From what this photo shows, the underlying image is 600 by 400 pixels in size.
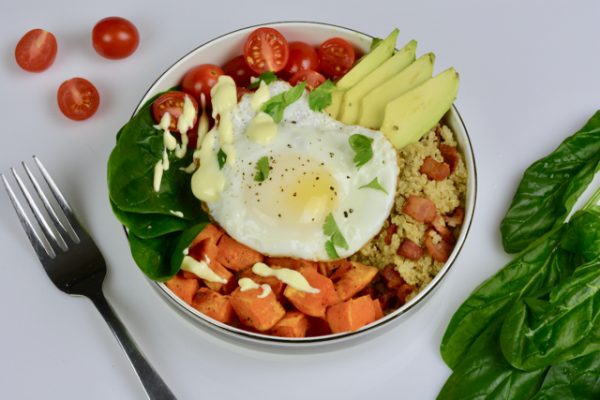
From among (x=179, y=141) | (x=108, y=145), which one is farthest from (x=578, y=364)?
(x=108, y=145)

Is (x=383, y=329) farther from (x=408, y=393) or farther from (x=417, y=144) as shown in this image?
(x=417, y=144)

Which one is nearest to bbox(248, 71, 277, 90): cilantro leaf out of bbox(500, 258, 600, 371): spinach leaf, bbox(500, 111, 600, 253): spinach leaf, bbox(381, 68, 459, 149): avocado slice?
bbox(381, 68, 459, 149): avocado slice

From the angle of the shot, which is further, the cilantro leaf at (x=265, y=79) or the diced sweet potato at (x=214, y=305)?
the cilantro leaf at (x=265, y=79)

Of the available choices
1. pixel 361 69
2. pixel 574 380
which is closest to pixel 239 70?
pixel 361 69

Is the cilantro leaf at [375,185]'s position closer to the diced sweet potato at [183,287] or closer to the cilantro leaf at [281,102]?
the cilantro leaf at [281,102]

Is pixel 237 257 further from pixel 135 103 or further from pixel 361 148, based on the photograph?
pixel 135 103

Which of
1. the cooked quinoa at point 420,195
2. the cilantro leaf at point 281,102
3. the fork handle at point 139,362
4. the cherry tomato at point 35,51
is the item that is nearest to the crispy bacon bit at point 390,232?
the cooked quinoa at point 420,195

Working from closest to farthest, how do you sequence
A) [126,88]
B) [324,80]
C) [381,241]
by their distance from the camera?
[381,241]
[324,80]
[126,88]
